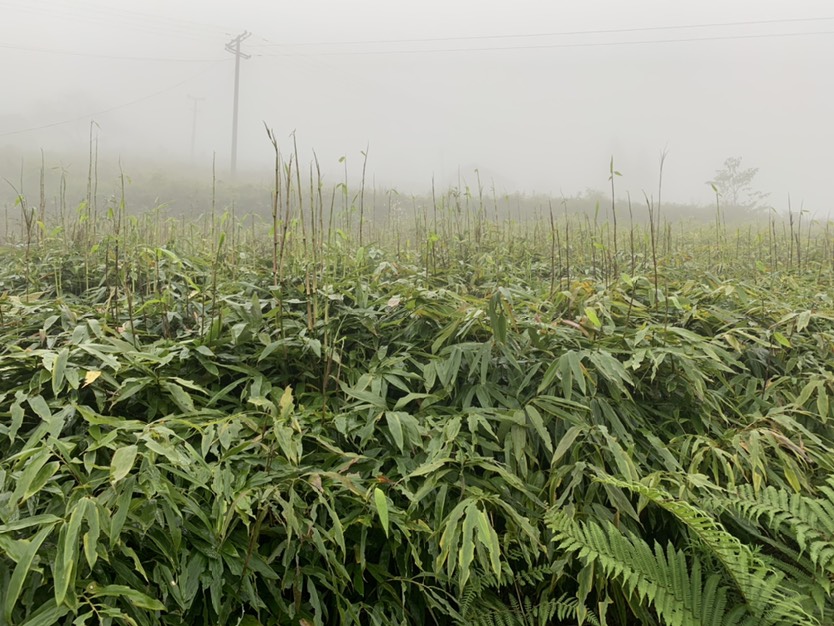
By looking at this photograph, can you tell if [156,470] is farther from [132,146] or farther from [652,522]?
[132,146]

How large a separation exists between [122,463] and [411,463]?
1.96 ft

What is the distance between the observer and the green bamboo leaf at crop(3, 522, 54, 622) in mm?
684

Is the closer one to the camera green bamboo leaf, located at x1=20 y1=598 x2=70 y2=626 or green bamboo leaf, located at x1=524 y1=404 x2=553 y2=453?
green bamboo leaf, located at x1=20 y1=598 x2=70 y2=626

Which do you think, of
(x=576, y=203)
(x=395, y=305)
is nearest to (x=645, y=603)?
(x=395, y=305)

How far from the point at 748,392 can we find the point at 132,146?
35601mm

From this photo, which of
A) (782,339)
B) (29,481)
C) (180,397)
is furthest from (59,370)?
(782,339)

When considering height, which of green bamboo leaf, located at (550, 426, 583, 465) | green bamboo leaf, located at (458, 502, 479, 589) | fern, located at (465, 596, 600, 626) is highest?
green bamboo leaf, located at (550, 426, 583, 465)

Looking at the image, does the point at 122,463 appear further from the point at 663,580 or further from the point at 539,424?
the point at 663,580

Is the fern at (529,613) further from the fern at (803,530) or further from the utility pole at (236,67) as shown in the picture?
the utility pole at (236,67)

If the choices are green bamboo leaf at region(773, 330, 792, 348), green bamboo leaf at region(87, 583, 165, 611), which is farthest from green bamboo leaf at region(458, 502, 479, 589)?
green bamboo leaf at region(773, 330, 792, 348)

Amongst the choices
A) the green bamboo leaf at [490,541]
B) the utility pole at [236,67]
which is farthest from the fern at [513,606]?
the utility pole at [236,67]

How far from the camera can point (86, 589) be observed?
2.49 feet

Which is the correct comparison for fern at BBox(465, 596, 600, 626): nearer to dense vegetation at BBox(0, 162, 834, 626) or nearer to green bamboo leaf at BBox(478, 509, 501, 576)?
dense vegetation at BBox(0, 162, 834, 626)

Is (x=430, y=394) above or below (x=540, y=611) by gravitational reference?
above
